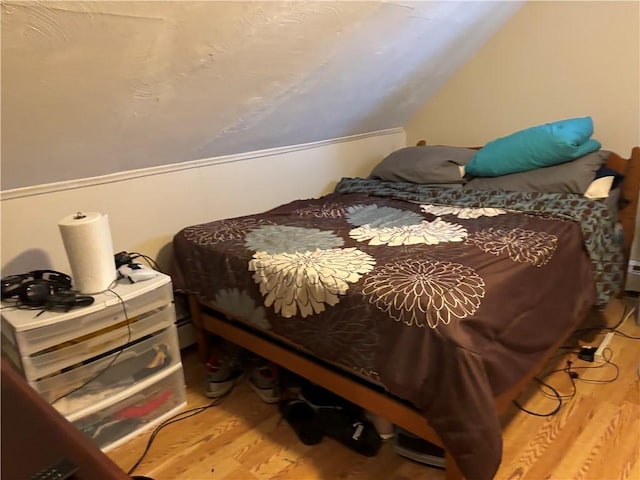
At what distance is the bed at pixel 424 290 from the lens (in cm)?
138

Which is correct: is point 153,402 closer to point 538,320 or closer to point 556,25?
point 538,320

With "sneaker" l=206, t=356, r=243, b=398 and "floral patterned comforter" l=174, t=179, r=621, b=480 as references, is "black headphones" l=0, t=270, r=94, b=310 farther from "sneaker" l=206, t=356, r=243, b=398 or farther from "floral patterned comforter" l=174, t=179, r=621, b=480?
"sneaker" l=206, t=356, r=243, b=398

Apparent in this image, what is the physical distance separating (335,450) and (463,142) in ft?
7.50

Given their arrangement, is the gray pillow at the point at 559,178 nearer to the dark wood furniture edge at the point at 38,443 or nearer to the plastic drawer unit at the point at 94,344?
the plastic drawer unit at the point at 94,344

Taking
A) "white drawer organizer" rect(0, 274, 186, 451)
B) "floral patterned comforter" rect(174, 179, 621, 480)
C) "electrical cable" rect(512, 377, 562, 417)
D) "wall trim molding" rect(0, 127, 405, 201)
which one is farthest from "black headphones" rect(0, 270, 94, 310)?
"electrical cable" rect(512, 377, 562, 417)

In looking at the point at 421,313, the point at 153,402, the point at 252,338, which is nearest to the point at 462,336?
the point at 421,313

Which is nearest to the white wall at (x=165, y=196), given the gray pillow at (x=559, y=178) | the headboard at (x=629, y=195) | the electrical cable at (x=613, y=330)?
the gray pillow at (x=559, y=178)

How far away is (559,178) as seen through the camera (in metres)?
2.43

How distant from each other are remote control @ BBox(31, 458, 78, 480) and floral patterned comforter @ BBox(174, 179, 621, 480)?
89cm

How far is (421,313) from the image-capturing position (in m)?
1.40

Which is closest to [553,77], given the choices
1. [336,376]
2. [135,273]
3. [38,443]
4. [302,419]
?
[336,376]

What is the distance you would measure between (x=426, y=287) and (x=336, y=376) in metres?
0.49

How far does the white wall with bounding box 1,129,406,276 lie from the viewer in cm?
189

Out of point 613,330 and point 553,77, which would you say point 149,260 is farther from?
point 553,77
